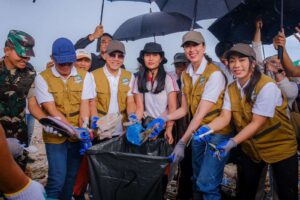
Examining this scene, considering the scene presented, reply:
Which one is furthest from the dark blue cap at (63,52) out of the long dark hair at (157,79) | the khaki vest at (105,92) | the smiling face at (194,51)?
the smiling face at (194,51)

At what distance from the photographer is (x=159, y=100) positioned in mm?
3297

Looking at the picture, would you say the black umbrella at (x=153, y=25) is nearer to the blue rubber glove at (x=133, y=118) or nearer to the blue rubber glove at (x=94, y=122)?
the blue rubber glove at (x=133, y=118)

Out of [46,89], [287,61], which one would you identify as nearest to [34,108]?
[46,89]

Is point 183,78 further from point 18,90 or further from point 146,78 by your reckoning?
point 18,90

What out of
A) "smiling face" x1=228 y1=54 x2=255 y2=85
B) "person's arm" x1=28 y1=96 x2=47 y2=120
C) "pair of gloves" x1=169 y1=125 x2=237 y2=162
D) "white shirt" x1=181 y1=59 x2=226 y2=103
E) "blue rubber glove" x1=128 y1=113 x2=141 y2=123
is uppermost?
"smiling face" x1=228 y1=54 x2=255 y2=85

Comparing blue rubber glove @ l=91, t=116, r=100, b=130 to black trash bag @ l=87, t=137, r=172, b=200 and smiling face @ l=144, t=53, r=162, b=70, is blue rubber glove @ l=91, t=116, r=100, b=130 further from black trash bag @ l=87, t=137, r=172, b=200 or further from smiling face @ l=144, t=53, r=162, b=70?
smiling face @ l=144, t=53, r=162, b=70

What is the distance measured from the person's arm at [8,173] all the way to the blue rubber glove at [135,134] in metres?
1.67

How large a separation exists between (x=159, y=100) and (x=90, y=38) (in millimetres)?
2051

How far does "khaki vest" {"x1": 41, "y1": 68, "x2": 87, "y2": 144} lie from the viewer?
299 centimetres

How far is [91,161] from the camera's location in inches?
93.5

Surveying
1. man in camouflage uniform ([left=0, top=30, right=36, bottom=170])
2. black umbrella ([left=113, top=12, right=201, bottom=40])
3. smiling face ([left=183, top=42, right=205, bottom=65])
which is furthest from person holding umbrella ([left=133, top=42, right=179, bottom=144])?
black umbrella ([left=113, top=12, right=201, bottom=40])

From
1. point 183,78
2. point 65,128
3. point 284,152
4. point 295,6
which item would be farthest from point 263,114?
point 295,6

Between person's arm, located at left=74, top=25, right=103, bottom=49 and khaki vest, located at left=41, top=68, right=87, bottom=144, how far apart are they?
5.45ft

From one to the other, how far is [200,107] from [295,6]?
6.71ft
